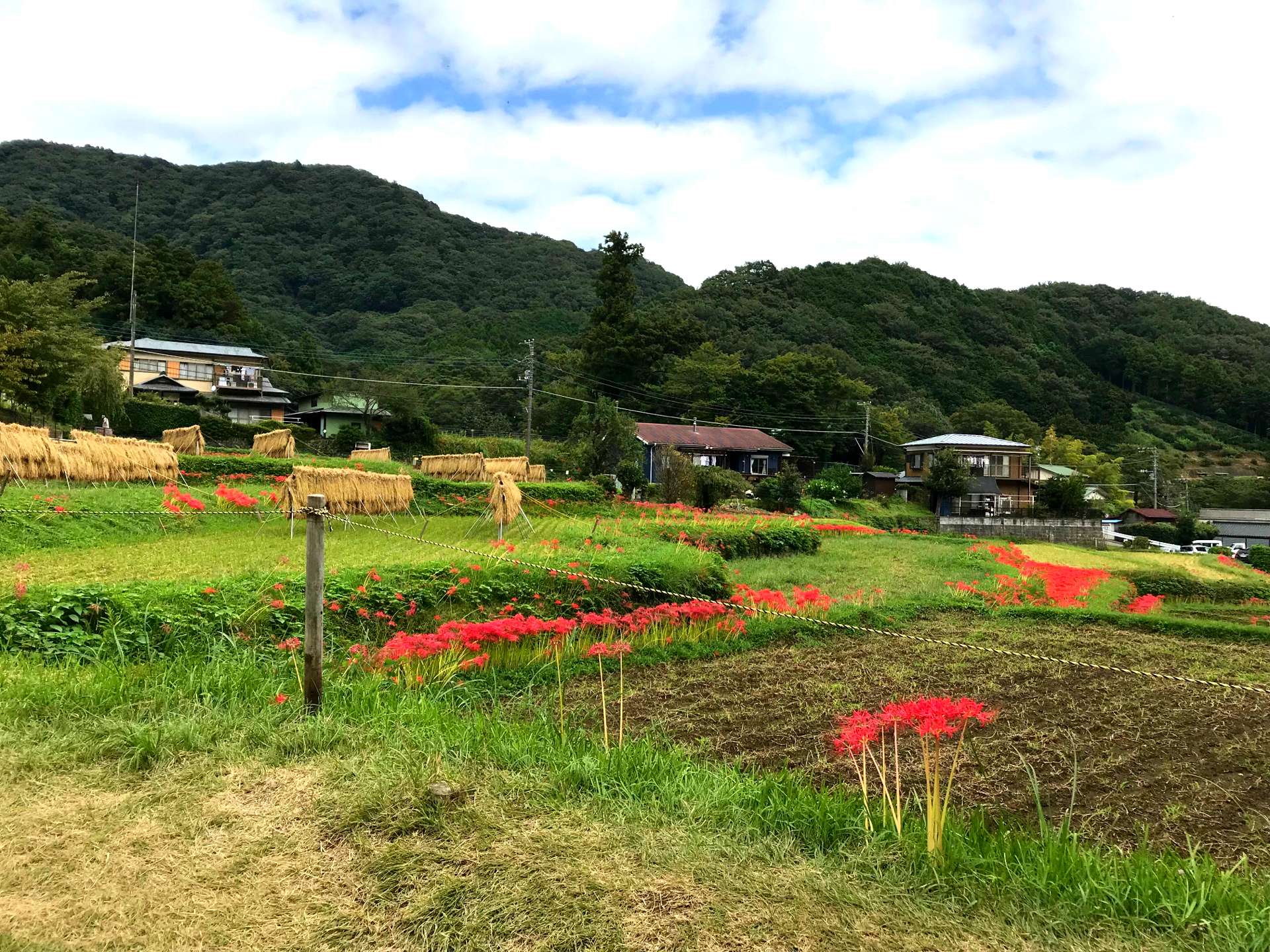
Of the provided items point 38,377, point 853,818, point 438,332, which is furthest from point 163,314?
point 853,818

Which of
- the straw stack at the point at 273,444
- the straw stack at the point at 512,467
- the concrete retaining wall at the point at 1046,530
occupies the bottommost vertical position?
the concrete retaining wall at the point at 1046,530

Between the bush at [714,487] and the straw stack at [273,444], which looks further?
the bush at [714,487]

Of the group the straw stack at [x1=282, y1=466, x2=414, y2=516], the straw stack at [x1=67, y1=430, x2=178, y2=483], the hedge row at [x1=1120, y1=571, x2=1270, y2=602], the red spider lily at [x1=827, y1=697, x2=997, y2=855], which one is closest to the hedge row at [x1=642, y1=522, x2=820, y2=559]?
the straw stack at [x1=282, y1=466, x2=414, y2=516]

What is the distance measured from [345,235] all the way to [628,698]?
7063cm

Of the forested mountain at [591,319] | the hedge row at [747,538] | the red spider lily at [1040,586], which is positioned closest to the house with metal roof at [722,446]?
the forested mountain at [591,319]

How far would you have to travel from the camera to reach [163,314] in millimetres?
52250

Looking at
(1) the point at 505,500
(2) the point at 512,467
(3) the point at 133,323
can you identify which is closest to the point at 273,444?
(2) the point at 512,467

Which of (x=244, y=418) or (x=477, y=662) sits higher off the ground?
(x=244, y=418)

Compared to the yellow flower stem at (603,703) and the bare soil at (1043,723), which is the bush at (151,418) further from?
the bare soil at (1043,723)

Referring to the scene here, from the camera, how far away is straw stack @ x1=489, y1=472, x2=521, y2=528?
50.1 feet

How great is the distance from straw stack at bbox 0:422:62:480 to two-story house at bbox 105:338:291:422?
31496mm

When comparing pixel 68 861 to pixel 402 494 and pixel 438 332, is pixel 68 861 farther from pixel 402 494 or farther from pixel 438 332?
pixel 438 332

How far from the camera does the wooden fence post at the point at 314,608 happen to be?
4875mm

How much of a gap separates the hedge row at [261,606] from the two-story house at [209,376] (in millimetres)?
38351
